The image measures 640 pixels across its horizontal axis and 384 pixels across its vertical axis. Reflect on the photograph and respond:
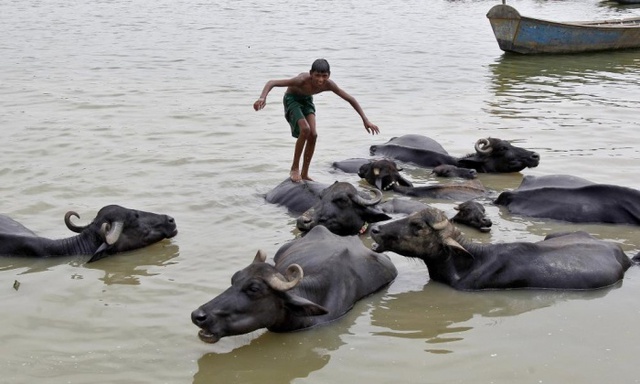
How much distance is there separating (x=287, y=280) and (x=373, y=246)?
1456 mm

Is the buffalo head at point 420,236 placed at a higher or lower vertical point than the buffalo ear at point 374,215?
higher

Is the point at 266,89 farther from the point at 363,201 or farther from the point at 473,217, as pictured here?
the point at 473,217

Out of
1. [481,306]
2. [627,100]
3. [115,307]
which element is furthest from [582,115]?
[115,307]

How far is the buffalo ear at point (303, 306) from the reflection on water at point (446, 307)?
55 cm

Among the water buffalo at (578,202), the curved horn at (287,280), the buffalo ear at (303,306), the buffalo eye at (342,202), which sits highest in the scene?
the curved horn at (287,280)

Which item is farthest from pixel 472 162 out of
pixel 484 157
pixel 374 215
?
pixel 374 215

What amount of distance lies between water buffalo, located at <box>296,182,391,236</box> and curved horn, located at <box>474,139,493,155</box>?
2.62 meters

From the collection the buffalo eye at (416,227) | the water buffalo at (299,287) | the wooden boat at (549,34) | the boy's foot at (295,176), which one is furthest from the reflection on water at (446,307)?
the wooden boat at (549,34)

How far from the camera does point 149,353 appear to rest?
5352 millimetres

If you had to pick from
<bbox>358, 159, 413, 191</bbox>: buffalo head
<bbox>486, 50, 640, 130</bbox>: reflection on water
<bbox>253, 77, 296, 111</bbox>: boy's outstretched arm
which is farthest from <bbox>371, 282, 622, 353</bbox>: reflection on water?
<bbox>486, 50, 640, 130</bbox>: reflection on water

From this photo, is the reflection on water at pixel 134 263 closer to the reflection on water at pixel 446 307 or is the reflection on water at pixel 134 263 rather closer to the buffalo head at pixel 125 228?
the buffalo head at pixel 125 228

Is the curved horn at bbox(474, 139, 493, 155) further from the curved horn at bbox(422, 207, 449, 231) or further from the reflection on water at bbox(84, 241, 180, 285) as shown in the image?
the reflection on water at bbox(84, 241, 180, 285)

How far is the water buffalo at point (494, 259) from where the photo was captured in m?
6.25

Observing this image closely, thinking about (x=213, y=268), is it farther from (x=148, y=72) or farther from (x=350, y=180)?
(x=148, y=72)
